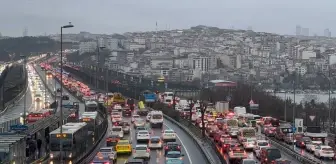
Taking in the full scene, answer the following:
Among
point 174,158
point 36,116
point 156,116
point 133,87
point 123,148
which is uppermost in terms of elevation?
point 133,87

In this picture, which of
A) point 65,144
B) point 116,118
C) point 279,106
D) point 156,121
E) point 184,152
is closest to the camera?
point 65,144

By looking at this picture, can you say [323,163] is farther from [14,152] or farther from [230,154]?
[14,152]

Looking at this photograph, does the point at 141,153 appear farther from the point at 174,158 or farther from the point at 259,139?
the point at 259,139

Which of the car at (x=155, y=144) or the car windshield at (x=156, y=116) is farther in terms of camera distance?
the car windshield at (x=156, y=116)

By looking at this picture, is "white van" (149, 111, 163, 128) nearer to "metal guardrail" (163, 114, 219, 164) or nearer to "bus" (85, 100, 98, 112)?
"metal guardrail" (163, 114, 219, 164)

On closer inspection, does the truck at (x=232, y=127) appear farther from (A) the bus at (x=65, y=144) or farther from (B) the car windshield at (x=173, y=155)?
(A) the bus at (x=65, y=144)

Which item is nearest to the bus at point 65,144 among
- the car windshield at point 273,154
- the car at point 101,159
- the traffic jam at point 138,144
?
the traffic jam at point 138,144

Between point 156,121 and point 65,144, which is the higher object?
point 65,144

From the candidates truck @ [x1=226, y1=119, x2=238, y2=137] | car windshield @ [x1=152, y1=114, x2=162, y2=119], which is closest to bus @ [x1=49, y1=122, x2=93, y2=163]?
truck @ [x1=226, y1=119, x2=238, y2=137]

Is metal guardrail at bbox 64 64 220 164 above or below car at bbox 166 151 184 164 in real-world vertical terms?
below

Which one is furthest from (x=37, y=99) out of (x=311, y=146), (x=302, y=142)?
(x=311, y=146)

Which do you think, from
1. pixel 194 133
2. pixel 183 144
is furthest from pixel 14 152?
pixel 194 133
